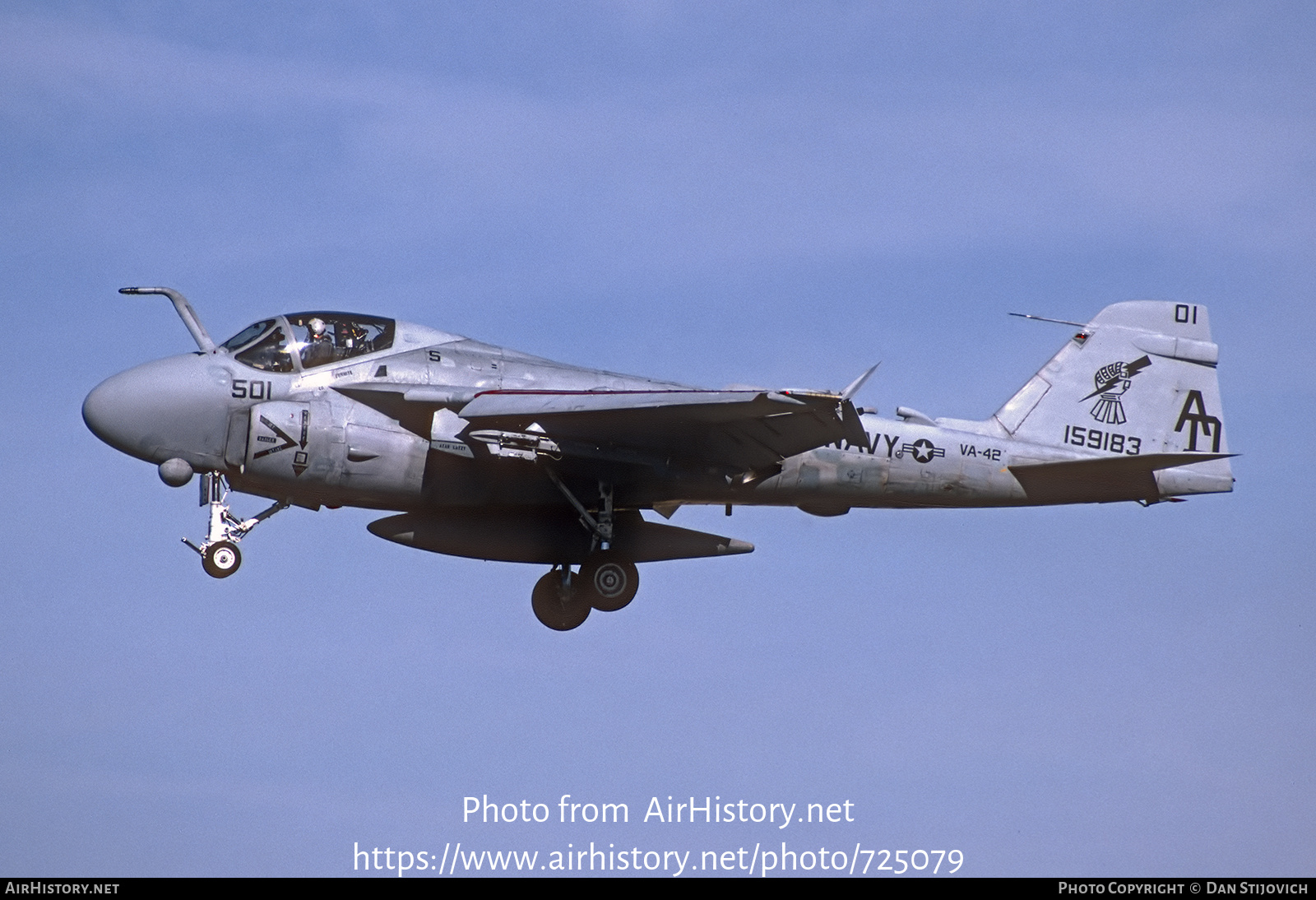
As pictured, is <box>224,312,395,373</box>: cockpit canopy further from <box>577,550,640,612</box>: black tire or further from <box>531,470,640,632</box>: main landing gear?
<box>577,550,640,612</box>: black tire

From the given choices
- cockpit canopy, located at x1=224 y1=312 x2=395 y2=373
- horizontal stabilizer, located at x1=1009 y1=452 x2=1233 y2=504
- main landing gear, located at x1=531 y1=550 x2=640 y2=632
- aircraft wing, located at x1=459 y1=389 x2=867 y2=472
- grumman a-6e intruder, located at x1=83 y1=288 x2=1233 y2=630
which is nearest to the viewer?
aircraft wing, located at x1=459 y1=389 x2=867 y2=472

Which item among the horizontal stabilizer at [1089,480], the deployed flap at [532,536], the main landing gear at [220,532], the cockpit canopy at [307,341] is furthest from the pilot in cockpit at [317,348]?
the horizontal stabilizer at [1089,480]

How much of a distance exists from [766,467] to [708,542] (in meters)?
1.47

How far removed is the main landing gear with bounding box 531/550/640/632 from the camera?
22859 millimetres

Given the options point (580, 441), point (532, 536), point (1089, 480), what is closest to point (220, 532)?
point (532, 536)

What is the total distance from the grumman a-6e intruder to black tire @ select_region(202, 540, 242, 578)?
1.2 inches

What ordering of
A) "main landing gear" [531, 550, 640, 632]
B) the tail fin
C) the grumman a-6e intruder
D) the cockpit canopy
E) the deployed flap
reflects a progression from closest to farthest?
the grumman a-6e intruder < the cockpit canopy < the deployed flap < "main landing gear" [531, 550, 640, 632] < the tail fin

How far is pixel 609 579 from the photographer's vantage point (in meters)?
22.8

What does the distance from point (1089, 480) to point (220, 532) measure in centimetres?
1133

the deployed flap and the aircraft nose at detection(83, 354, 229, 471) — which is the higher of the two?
the aircraft nose at detection(83, 354, 229, 471)

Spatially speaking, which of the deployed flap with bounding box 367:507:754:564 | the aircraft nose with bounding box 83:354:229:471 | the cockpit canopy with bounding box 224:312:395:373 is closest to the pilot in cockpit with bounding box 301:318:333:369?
the cockpit canopy with bounding box 224:312:395:373

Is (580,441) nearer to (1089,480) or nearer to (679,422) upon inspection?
(679,422)

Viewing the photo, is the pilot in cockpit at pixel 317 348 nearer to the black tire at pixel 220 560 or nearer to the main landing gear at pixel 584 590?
the black tire at pixel 220 560

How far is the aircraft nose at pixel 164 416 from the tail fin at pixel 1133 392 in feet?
34.3
